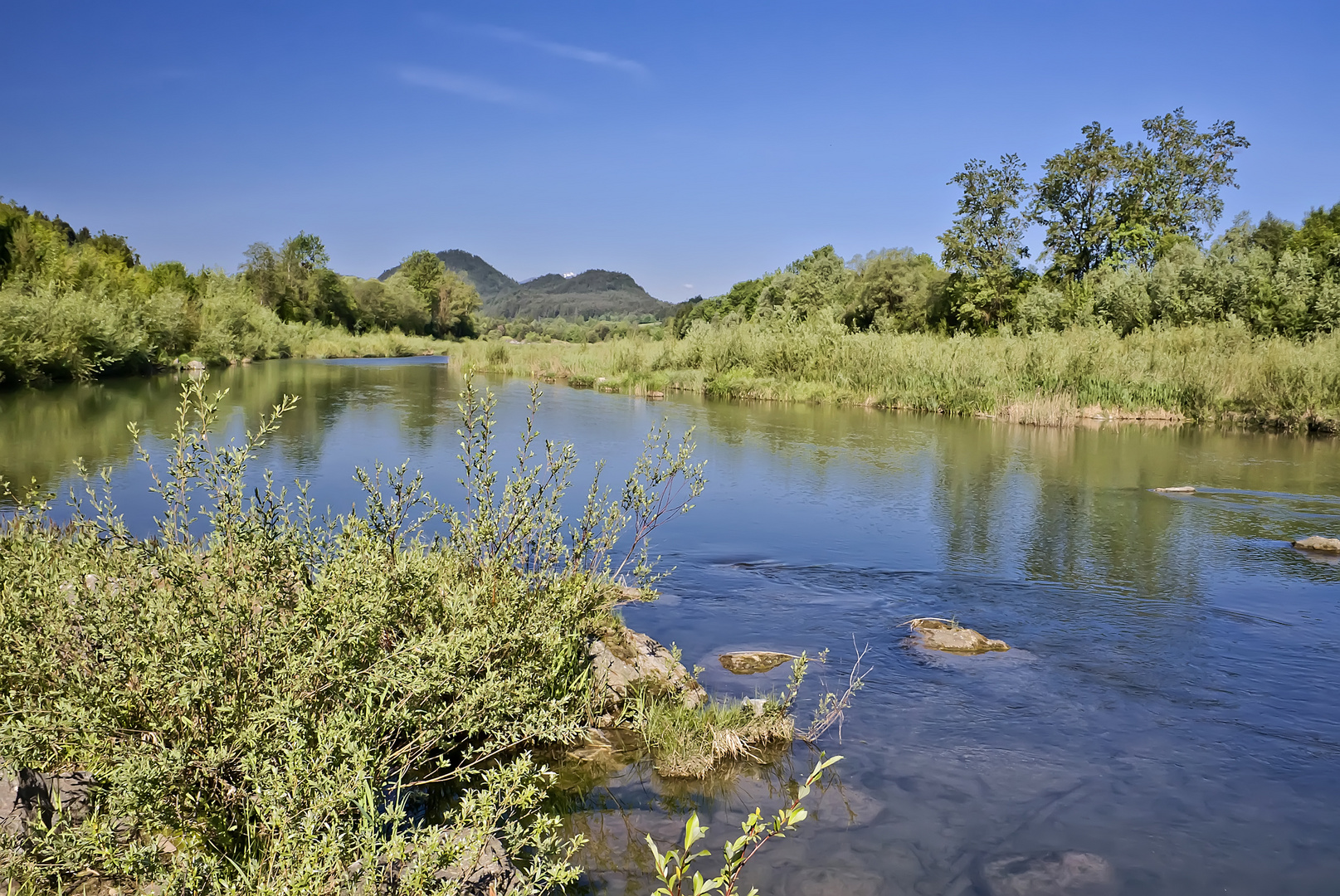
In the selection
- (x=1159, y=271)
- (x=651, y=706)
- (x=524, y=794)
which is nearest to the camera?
(x=524, y=794)

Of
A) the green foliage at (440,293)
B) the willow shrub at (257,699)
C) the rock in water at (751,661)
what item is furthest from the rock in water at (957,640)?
the green foliage at (440,293)

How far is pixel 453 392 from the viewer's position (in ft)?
99.5

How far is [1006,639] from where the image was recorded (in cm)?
748

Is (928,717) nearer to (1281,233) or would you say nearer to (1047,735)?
(1047,735)

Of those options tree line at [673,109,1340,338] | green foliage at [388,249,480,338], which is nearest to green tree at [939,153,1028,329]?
tree line at [673,109,1340,338]

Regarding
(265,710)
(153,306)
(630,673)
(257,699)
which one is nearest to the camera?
(265,710)

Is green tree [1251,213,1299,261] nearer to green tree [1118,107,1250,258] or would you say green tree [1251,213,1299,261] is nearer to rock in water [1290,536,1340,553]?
green tree [1118,107,1250,258]

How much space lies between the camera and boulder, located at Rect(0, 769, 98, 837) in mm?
3016

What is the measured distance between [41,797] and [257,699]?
762 mm

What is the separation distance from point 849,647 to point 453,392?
81.8 ft

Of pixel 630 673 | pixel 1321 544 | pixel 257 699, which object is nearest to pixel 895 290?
Result: pixel 1321 544

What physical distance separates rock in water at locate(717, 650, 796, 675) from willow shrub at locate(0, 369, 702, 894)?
203 cm

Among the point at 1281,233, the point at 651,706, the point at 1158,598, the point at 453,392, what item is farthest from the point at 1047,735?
the point at 1281,233

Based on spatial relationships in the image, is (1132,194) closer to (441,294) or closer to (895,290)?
(895,290)
